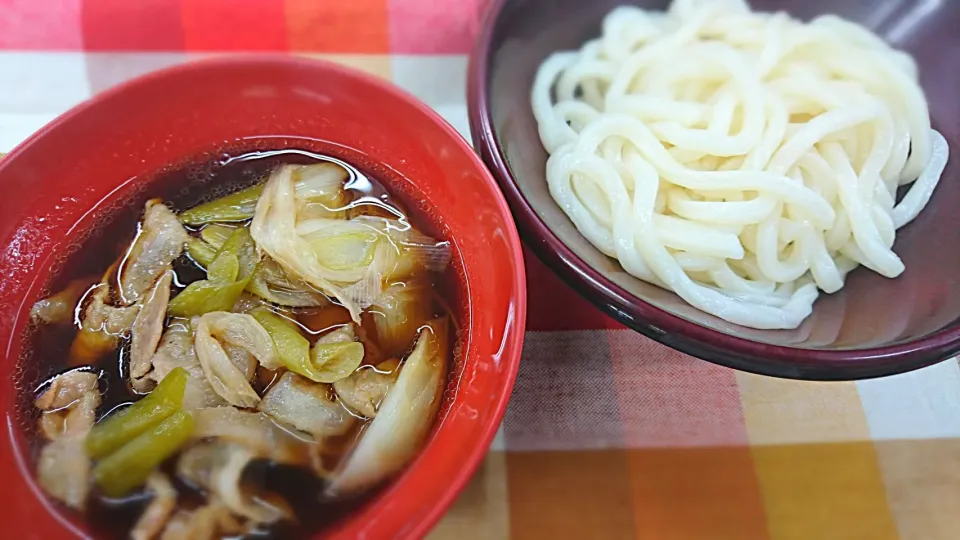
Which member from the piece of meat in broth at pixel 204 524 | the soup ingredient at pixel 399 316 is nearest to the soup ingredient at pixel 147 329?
the piece of meat in broth at pixel 204 524

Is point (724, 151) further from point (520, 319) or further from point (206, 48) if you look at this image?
point (206, 48)

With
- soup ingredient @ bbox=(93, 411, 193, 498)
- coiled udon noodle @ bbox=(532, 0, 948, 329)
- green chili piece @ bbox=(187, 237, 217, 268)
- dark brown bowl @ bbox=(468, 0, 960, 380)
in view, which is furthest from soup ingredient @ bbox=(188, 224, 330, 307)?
coiled udon noodle @ bbox=(532, 0, 948, 329)

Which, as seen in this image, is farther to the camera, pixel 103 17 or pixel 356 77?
pixel 103 17

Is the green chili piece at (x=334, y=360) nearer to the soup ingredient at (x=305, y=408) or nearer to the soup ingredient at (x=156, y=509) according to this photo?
the soup ingredient at (x=305, y=408)

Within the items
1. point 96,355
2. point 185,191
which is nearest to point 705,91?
point 185,191

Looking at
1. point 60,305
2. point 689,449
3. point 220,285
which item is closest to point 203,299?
point 220,285
